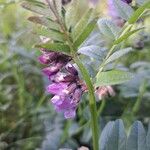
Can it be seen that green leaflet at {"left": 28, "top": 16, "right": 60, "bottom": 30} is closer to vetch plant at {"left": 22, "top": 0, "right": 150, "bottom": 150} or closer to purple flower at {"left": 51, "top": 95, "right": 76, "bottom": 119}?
vetch plant at {"left": 22, "top": 0, "right": 150, "bottom": 150}

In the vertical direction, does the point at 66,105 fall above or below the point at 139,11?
below

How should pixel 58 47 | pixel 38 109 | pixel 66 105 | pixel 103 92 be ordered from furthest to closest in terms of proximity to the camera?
pixel 38 109 → pixel 103 92 → pixel 66 105 → pixel 58 47

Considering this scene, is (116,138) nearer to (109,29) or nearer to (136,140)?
(136,140)

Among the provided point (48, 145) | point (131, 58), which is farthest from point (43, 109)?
point (131, 58)

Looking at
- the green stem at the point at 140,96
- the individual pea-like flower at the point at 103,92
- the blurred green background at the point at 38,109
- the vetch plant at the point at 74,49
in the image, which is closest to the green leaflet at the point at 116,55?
the vetch plant at the point at 74,49

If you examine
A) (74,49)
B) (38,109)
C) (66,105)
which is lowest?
(38,109)

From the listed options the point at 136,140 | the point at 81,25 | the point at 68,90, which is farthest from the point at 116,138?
the point at 81,25

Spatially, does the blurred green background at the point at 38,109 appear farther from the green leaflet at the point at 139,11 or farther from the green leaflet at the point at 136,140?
the green leaflet at the point at 139,11

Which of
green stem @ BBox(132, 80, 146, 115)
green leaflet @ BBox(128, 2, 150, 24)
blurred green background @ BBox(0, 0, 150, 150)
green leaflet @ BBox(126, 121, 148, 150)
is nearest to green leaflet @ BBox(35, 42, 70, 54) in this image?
green leaflet @ BBox(128, 2, 150, 24)
